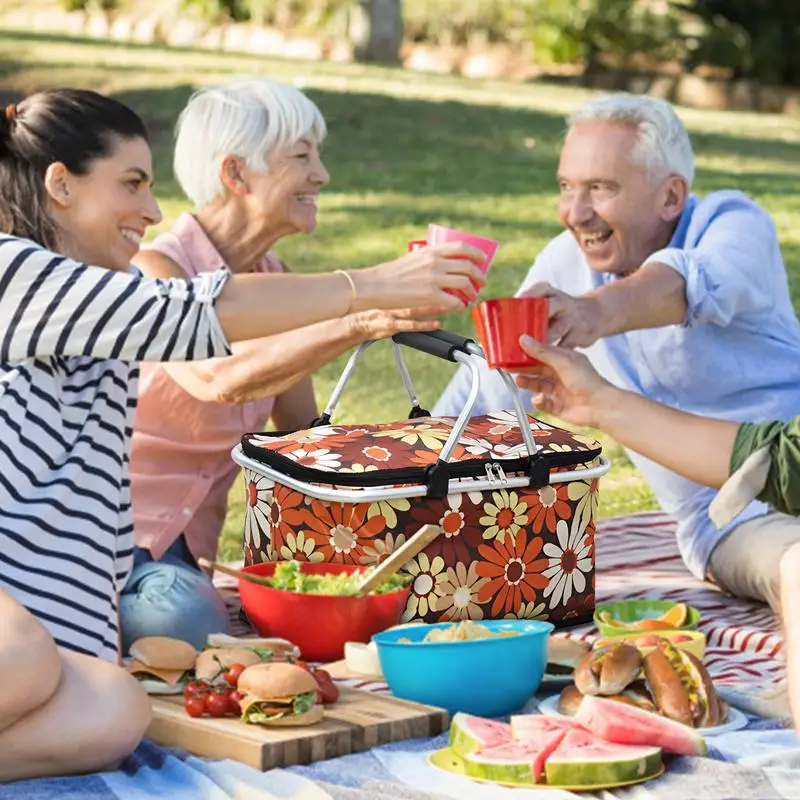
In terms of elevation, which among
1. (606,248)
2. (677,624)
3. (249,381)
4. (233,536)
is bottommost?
(233,536)

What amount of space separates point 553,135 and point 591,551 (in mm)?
11548

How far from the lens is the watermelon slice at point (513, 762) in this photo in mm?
3506

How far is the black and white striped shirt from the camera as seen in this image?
3711 millimetres

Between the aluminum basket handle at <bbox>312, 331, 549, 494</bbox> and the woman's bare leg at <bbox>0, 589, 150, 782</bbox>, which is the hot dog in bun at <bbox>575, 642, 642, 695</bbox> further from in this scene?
the woman's bare leg at <bbox>0, 589, 150, 782</bbox>

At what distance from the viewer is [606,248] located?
209 inches

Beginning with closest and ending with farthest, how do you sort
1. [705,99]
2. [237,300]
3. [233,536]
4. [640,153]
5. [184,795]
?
[184,795] → [237,300] → [640,153] → [233,536] → [705,99]

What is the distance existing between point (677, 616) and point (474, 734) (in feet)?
3.29

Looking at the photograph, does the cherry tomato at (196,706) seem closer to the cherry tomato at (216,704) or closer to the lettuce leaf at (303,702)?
the cherry tomato at (216,704)

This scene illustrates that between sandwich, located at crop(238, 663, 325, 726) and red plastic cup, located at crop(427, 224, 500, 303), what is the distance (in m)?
1.02

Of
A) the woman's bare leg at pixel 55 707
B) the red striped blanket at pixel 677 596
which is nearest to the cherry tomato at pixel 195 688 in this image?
the woman's bare leg at pixel 55 707

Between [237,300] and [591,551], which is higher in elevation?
[237,300]

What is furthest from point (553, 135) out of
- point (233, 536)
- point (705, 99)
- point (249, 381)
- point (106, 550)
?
point (106, 550)

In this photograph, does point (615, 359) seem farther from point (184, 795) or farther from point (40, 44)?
point (40, 44)

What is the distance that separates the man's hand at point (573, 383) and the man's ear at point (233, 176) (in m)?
1.27
